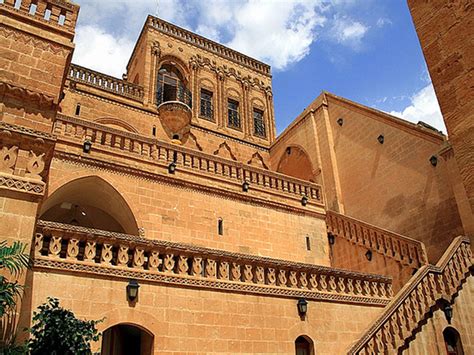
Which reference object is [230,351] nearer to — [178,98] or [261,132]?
[178,98]

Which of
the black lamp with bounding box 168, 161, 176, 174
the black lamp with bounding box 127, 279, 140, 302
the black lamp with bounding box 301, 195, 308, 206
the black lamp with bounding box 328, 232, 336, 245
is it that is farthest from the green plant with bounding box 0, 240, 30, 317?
the black lamp with bounding box 328, 232, 336, 245

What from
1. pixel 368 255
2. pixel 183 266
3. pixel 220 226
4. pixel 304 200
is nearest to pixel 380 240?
pixel 368 255

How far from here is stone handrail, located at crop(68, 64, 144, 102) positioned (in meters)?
18.2

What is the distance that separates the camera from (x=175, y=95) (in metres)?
21.7

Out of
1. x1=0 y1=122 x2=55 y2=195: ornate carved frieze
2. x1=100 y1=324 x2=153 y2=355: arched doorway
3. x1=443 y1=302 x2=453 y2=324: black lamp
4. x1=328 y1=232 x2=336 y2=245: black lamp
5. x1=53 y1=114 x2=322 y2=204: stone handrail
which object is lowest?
x1=100 y1=324 x2=153 y2=355: arched doorway

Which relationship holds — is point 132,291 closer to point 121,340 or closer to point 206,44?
point 121,340

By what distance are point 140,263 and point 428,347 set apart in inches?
230

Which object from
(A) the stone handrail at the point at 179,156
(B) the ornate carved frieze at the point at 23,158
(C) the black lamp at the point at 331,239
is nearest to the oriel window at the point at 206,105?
(A) the stone handrail at the point at 179,156

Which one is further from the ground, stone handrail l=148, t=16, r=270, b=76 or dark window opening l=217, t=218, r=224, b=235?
stone handrail l=148, t=16, r=270, b=76

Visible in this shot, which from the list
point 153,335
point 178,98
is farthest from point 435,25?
point 178,98

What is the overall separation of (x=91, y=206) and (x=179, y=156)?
111 inches

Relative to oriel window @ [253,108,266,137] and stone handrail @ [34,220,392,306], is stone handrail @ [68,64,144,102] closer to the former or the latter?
oriel window @ [253,108,266,137]

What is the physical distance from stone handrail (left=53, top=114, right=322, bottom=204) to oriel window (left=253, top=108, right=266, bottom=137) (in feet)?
33.0

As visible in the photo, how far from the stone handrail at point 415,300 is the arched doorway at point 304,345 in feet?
2.93
